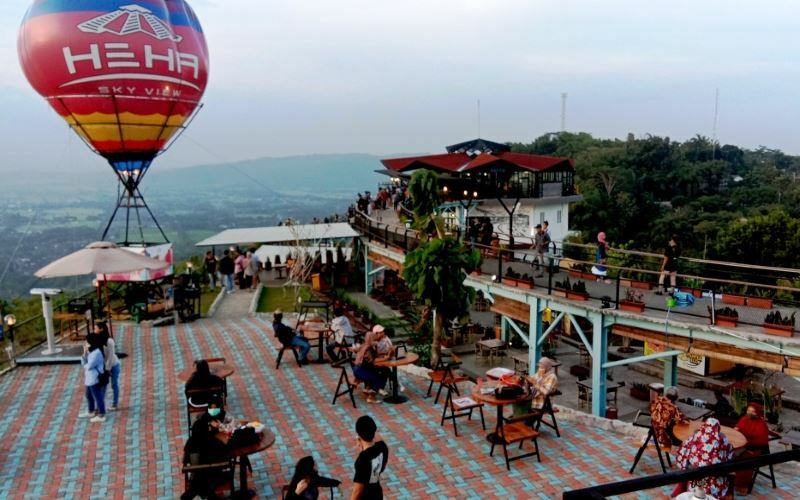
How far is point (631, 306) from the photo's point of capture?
41.9 feet

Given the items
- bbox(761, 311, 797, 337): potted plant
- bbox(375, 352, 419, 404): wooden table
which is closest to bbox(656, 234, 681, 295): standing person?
bbox(761, 311, 797, 337): potted plant

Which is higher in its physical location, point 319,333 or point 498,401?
point 498,401

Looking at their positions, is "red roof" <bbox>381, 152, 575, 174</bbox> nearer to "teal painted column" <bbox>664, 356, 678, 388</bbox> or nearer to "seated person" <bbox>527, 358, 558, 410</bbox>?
"teal painted column" <bbox>664, 356, 678, 388</bbox>

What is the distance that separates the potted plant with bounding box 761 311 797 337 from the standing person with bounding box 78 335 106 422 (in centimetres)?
1146

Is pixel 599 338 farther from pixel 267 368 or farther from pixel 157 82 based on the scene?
pixel 157 82

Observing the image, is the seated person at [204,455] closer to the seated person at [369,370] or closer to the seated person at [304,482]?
the seated person at [304,482]

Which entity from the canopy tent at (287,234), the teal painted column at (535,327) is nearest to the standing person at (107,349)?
the teal painted column at (535,327)

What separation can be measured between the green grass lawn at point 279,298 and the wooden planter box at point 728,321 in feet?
42.9

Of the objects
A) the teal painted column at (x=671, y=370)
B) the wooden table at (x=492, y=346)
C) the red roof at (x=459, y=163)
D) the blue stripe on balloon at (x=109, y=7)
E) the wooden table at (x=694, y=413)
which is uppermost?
the blue stripe on balloon at (x=109, y=7)

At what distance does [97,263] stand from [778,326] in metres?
13.1

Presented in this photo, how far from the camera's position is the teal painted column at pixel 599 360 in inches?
519

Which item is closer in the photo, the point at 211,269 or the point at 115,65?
the point at 115,65

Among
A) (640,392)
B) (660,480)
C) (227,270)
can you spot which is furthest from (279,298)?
(660,480)

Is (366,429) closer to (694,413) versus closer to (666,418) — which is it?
(666,418)
